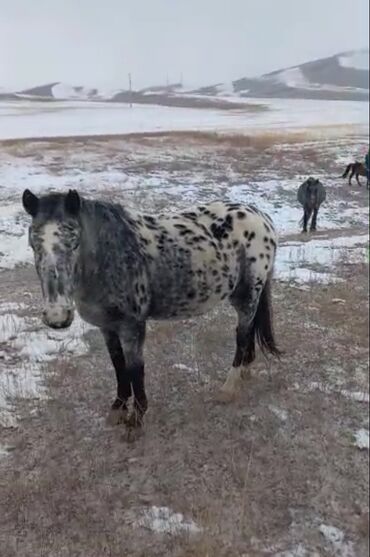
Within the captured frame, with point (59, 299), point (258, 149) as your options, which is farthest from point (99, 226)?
point (258, 149)

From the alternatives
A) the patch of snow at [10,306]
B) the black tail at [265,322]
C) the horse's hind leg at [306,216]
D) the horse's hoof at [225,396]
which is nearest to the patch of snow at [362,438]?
the horse's hoof at [225,396]

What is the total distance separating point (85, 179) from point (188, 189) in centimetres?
24

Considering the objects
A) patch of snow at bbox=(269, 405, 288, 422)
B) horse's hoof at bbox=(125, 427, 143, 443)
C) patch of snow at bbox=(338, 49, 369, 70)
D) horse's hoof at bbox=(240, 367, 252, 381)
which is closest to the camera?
patch of snow at bbox=(338, 49, 369, 70)

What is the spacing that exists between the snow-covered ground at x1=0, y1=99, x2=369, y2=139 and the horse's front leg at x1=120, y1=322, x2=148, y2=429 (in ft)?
1.37

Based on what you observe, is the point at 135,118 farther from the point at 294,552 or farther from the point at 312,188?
the point at 294,552

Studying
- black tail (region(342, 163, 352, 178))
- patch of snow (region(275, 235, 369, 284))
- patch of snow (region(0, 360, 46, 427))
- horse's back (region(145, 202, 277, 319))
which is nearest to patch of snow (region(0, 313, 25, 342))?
patch of snow (region(0, 360, 46, 427))

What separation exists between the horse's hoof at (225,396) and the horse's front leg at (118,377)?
0.68 ft

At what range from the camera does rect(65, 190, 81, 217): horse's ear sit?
0.91m

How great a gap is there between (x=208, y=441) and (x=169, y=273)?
1.20 ft

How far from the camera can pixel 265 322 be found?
1.35 metres

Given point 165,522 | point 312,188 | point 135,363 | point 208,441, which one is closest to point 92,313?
point 135,363

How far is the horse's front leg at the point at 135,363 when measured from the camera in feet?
3.94

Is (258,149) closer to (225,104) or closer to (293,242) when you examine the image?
(225,104)

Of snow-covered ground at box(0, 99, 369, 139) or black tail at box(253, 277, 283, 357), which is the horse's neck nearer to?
snow-covered ground at box(0, 99, 369, 139)
